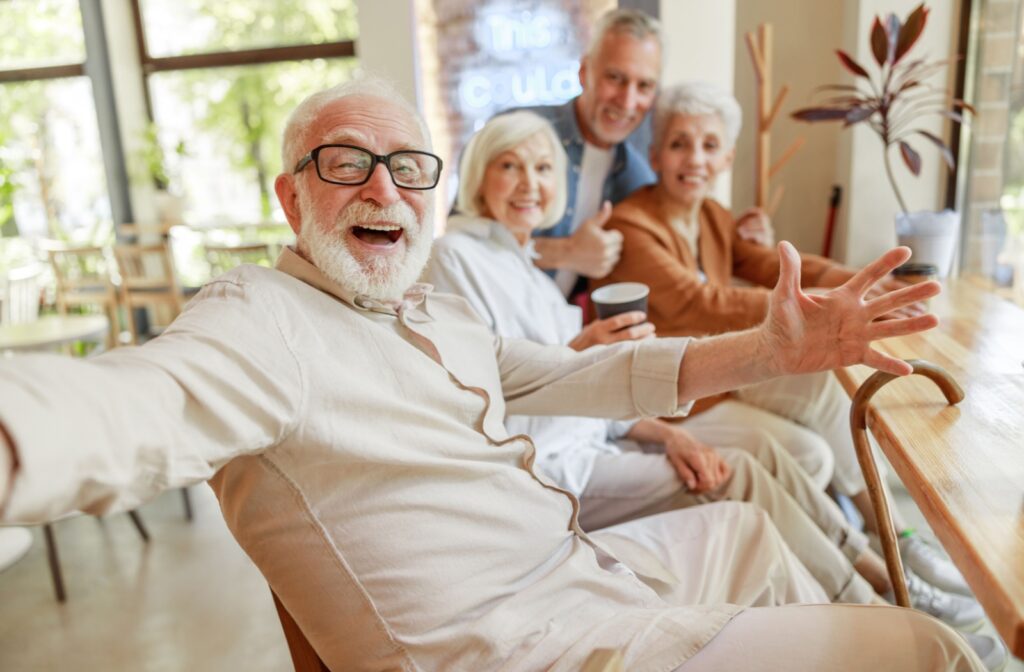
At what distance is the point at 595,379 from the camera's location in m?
1.39

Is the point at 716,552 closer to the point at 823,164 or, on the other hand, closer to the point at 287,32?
the point at 823,164

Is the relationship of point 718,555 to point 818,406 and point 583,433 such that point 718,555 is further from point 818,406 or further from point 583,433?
point 818,406

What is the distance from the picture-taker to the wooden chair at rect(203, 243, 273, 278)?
209 inches

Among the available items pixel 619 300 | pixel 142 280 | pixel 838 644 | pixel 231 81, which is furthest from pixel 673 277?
pixel 231 81

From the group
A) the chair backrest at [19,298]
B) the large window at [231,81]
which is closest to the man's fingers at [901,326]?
the chair backrest at [19,298]

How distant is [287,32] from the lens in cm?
628

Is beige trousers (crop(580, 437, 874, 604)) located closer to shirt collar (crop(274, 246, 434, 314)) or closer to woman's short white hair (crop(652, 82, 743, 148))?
shirt collar (crop(274, 246, 434, 314))

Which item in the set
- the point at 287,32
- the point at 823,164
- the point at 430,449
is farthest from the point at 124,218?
the point at 430,449

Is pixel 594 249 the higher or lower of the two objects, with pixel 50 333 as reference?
higher

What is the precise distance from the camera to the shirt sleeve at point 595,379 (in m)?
1.33

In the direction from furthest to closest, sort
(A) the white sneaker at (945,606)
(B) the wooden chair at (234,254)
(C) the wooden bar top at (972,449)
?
(B) the wooden chair at (234,254) < (A) the white sneaker at (945,606) < (C) the wooden bar top at (972,449)

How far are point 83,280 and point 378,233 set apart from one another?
5394mm

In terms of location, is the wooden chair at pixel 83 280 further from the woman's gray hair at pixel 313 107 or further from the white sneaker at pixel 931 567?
the white sneaker at pixel 931 567

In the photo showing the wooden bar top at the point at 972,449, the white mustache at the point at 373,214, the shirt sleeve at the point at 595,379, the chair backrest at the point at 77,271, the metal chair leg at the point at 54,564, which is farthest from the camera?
the chair backrest at the point at 77,271
